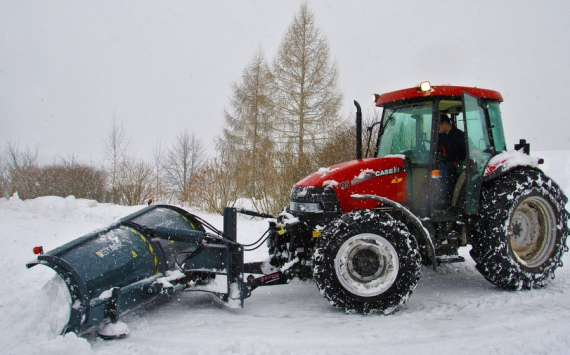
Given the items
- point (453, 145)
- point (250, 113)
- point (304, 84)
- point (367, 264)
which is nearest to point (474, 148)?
point (453, 145)

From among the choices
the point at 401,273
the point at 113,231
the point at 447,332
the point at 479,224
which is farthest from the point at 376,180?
the point at 113,231

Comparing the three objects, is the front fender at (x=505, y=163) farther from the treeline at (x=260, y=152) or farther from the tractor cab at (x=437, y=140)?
the treeline at (x=260, y=152)

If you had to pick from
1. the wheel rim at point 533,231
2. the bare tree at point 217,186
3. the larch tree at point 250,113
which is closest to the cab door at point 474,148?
the wheel rim at point 533,231

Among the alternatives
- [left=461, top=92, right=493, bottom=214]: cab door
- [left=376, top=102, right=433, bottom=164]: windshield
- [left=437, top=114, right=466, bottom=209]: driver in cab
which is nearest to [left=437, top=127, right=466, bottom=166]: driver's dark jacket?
[left=437, top=114, right=466, bottom=209]: driver in cab

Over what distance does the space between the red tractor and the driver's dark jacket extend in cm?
5

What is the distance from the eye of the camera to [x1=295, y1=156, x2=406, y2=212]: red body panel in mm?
4531

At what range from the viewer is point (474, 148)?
16.5 feet

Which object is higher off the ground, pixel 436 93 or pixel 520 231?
pixel 436 93

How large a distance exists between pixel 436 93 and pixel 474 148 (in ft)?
2.69

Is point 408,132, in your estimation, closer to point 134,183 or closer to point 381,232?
point 381,232

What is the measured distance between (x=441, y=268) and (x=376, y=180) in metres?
2.27

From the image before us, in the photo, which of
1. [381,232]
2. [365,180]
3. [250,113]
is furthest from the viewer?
[250,113]

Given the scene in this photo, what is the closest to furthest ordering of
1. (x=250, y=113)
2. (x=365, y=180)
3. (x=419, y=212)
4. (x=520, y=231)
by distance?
1. (x=365, y=180)
2. (x=419, y=212)
3. (x=520, y=231)
4. (x=250, y=113)

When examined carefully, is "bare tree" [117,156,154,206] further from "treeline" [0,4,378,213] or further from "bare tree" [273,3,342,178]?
"bare tree" [273,3,342,178]
